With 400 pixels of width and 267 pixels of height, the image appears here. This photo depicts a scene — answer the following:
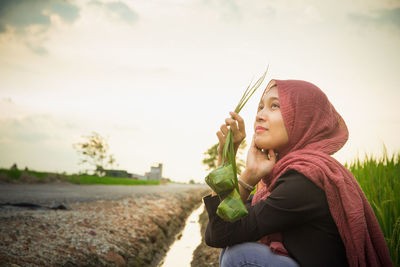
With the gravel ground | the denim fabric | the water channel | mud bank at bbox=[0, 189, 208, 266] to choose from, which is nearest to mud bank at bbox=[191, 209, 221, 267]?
the water channel

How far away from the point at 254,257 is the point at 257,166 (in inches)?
18.0

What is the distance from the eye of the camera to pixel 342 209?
1.23 meters

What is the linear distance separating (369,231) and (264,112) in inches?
31.7

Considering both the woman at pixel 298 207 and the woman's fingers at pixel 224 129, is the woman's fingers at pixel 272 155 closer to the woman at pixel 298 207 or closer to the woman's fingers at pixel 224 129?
the woman at pixel 298 207

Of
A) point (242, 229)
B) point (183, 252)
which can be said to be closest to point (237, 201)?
point (242, 229)

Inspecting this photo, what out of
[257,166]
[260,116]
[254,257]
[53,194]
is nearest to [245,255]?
[254,257]

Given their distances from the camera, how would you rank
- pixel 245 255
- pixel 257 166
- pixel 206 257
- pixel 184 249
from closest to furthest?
pixel 245 255 < pixel 257 166 < pixel 206 257 < pixel 184 249

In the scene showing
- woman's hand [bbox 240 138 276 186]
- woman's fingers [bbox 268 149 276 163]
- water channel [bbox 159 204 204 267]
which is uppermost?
woman's fingers [bbox 268 149 276 163]

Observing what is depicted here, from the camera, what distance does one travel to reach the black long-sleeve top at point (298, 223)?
3.96 feet

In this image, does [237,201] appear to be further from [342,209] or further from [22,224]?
[22,224]

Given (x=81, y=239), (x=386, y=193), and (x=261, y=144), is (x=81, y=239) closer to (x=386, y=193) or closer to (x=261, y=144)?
(x=261, y=144)

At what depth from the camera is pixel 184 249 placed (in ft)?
15.1

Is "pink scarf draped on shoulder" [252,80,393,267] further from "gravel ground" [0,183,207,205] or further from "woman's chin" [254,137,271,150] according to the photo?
"gravel ground" [0,183,207,205]

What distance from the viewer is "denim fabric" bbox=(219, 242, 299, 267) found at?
1246mm
